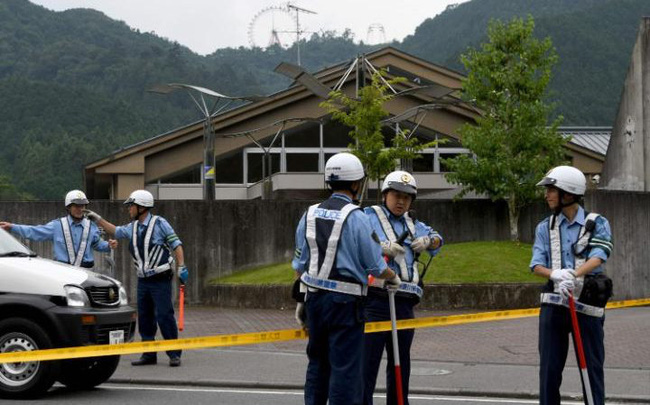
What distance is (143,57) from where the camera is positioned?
99438 millimetres

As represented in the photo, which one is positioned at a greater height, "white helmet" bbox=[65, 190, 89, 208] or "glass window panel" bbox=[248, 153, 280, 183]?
"glass window panel" bbox=[248, 153, 280, 183]

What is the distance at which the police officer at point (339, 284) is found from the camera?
8.06 metres

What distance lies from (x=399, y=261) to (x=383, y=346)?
27.6 inches

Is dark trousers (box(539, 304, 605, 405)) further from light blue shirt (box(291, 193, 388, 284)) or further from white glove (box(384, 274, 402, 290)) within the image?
light blue shirt (box(291, 193, 388, 284))

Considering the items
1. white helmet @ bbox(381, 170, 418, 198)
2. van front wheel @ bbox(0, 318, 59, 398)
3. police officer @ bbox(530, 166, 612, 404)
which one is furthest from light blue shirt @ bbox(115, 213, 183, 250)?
police officer @ bbox(530, 166, 612, 404)

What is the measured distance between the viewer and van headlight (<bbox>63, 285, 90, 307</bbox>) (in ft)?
36.7

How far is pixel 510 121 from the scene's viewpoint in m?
27.2

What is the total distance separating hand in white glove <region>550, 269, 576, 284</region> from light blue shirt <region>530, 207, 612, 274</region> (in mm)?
193

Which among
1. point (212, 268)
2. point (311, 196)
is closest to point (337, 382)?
point (212, 268)

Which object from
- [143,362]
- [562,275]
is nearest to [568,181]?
[562,275]

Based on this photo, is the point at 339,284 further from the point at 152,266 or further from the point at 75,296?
the point at 152,266

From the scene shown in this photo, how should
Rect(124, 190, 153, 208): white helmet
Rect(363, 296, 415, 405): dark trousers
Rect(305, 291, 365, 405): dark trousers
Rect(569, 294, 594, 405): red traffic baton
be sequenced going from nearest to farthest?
Rect(305, 291, 365, 405): dark trousers → Rect(569, 294, 594, 405): red traffic baton → Rect(363, 296, 415, 405): dark trousers → Rect(124, 190, 153, 208): white helmet

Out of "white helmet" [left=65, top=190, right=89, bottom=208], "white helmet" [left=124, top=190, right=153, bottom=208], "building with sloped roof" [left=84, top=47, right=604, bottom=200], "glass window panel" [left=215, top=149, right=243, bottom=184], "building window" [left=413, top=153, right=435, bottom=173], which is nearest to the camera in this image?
"white helmet" [left=124, top=190, right=153, bottom=208]

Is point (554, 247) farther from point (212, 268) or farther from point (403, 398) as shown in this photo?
point (212, 268)
